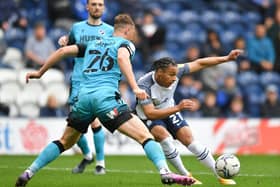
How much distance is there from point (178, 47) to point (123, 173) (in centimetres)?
1040

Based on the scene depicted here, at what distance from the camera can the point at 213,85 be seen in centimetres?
2170

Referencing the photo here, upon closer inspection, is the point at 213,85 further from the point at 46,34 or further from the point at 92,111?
the point at 92,111

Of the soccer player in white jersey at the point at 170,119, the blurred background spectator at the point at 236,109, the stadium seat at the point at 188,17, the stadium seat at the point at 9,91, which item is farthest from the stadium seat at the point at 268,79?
the soccer player in white jersey at the point at 170,119

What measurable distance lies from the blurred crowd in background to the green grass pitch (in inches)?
110

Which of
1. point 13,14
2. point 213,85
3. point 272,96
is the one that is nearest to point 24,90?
point 13,14

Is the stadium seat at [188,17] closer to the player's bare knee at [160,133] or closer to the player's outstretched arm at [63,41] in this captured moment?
the player's outstretched arm at [63,41]

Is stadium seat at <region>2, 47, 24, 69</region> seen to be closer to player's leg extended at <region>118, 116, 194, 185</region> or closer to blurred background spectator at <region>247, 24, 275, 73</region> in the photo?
blurred background spectator at <region>247, 24, 275, 73</region>

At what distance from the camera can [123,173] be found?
1342 centimetres

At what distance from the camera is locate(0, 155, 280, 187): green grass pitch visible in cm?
1122

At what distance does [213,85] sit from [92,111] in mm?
11967

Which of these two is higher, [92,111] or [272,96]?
[92,111]

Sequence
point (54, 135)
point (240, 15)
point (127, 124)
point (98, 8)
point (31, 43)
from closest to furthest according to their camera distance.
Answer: point (127, 124) < point (98, 8) < point (54, 135) < point (31, 43) < point (240, 15)

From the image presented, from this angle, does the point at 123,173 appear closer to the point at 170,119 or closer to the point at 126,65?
the point at 170,119

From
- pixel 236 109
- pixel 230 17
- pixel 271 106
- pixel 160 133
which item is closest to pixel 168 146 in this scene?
pixel 160 133
